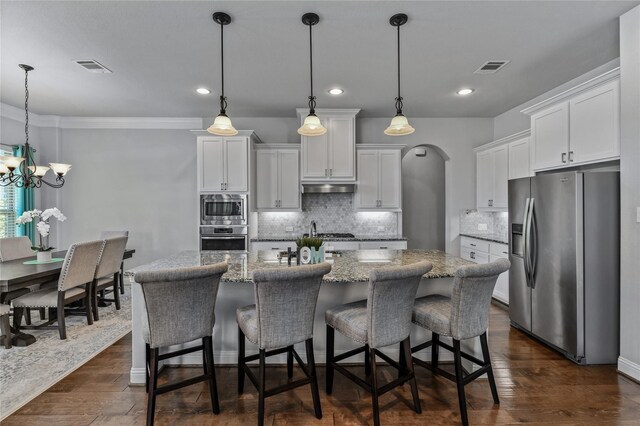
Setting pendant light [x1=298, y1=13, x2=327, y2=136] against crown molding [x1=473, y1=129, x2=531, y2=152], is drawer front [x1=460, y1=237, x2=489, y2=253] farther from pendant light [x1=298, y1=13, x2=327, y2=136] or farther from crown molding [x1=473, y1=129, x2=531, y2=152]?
pendant light [x1=298, y1=13, x2=327, y2=136]

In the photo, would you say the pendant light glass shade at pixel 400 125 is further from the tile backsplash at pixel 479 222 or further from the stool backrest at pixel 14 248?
the stool backrest at pixel 14 248

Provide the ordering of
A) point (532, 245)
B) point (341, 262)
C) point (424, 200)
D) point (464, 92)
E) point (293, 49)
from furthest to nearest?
1. point (424, 200)
2. point (464, 92)
3. point (532, 245)
4. point (293, 49)
5. point (341, 262)

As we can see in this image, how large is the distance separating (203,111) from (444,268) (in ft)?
13.8

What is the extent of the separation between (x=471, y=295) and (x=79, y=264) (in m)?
3.68

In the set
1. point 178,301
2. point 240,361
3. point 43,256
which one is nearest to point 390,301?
point 240,361

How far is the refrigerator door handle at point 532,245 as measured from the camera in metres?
3.18

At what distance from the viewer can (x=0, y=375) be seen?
2564 millimetres

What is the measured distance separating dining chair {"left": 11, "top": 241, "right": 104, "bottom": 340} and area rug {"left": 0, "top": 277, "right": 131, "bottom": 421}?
19 cm

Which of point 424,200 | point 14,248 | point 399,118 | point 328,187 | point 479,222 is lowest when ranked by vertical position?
point 14,248

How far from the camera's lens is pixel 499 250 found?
166 inches

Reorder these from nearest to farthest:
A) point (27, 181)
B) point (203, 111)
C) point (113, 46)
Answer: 1. point (113, 46)
2. point (27, 181)
3. point (203, 111)

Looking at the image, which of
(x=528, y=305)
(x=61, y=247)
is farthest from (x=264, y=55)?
(x=61, y=247)

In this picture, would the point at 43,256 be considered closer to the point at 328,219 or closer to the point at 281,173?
the point at 281,173

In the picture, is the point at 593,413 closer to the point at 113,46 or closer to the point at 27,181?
the point at 113,46
